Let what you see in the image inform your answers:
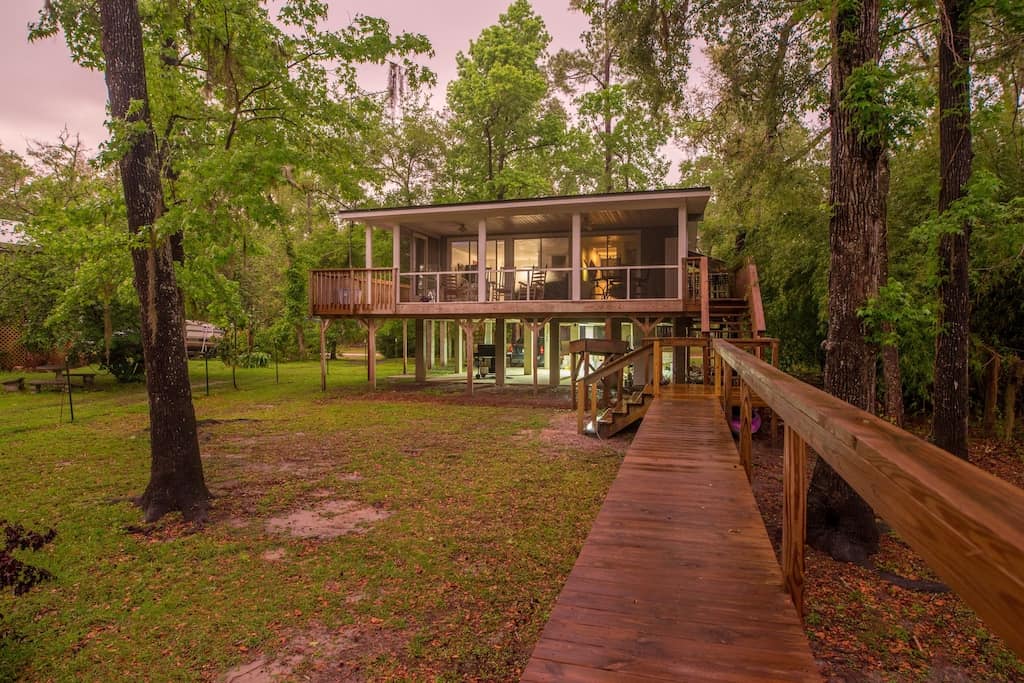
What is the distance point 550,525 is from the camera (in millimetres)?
5598

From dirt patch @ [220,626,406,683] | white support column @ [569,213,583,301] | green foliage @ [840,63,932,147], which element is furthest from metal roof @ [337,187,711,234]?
dirt patch @ [220,626,406,683]

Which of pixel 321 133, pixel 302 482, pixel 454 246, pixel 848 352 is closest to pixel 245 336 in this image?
pixel 454 246

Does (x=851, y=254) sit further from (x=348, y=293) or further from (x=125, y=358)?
(x=125, y=358)

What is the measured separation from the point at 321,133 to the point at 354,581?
788 cm

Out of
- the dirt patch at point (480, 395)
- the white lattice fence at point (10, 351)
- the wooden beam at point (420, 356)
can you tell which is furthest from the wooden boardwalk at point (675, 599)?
the white lattice fence at point (10, 351)

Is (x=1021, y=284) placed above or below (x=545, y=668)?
above

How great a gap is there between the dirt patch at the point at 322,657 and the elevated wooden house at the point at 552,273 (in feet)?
31.5

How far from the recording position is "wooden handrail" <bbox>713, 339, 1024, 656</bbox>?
2.16 feet

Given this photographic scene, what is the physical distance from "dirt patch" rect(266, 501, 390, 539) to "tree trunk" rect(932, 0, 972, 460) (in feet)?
23.2

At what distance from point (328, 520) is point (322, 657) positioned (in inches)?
97.7

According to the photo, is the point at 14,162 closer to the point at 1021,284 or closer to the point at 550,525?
the point at 550,525

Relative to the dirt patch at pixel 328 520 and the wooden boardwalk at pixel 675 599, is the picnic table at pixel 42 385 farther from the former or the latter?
the wooden boardwalk at pixel 675 599

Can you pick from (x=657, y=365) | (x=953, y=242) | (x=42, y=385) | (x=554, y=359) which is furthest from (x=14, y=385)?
(x=953, y=242)

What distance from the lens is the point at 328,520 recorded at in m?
5.79
